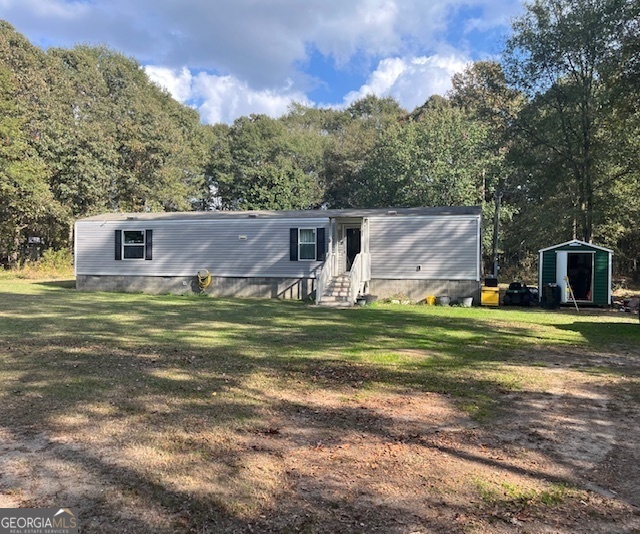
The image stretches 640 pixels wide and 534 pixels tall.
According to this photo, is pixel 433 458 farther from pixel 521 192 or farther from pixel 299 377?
pixel 521 192

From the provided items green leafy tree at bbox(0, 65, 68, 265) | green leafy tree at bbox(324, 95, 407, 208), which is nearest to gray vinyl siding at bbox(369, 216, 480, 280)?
green leafy tree at bbox(324, 95, 407, 208)

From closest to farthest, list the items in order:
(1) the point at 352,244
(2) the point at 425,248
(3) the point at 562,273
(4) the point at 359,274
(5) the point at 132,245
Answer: (4) the point at 359,274
(3) the point at 562,273
(2) the point at 425,248
(1) the point at 352,244
(5) the point at 132,245

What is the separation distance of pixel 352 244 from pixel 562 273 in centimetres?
681

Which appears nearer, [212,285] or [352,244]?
[352,244]

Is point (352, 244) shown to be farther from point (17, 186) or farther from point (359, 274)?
point (17, 186)

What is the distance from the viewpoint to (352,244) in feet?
56.0

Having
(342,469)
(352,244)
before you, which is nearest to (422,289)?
(352,244)

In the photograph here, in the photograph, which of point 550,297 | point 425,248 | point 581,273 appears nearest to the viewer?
point 550,297

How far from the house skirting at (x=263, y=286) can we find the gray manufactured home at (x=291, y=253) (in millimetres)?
33

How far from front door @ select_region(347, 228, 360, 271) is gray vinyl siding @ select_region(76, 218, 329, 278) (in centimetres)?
134

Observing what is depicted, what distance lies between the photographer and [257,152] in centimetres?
3362

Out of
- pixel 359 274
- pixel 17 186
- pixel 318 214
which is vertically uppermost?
pixel 17 186

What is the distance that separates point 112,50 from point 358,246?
2939 cm

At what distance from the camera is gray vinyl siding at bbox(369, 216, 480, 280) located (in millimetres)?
15352
